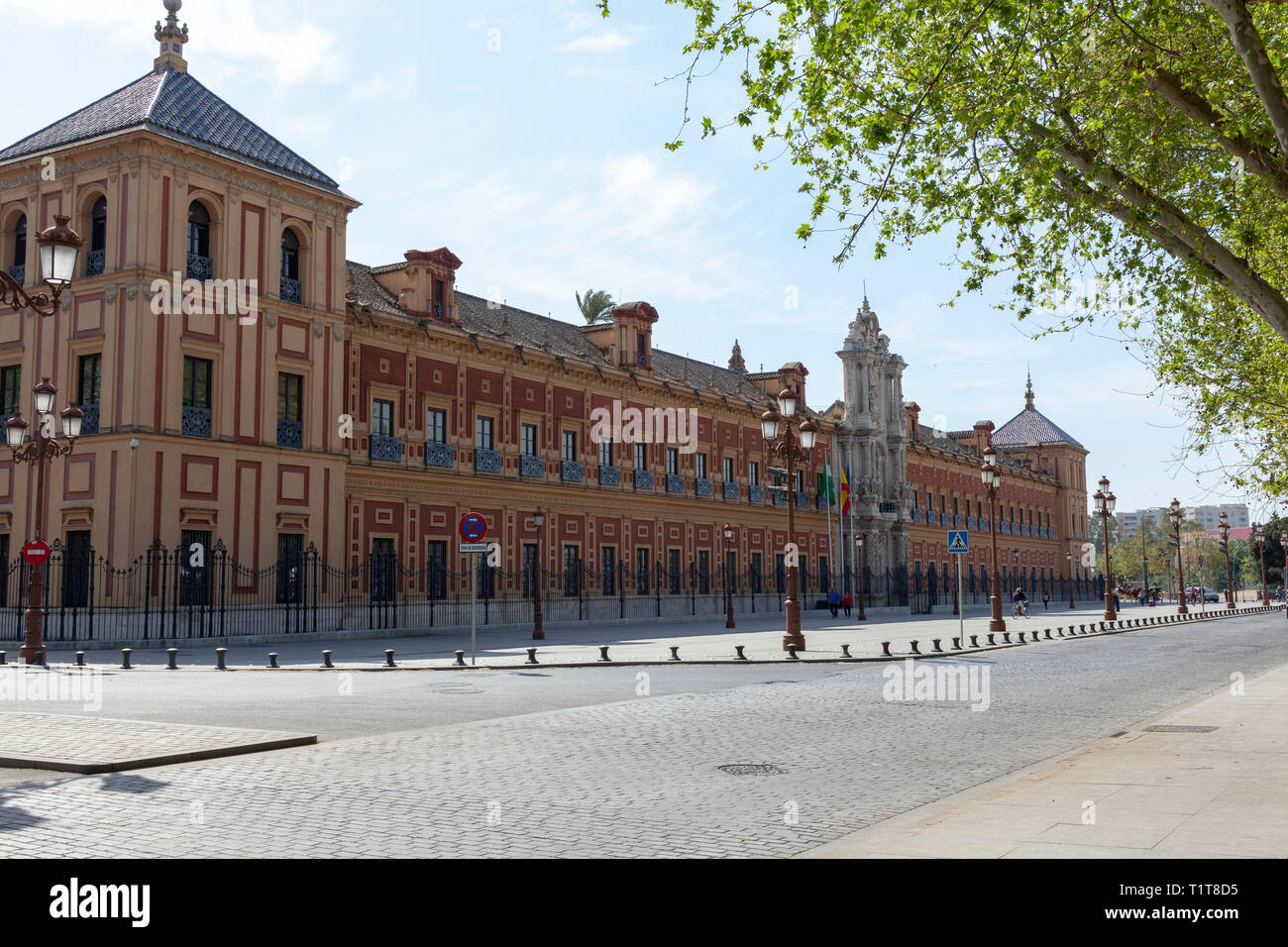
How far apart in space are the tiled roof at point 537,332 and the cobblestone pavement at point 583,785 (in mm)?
24237

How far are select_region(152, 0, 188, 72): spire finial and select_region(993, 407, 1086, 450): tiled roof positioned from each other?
71.6m

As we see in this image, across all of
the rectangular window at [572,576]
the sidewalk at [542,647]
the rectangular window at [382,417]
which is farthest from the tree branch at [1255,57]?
the rectangular window at [572,576]

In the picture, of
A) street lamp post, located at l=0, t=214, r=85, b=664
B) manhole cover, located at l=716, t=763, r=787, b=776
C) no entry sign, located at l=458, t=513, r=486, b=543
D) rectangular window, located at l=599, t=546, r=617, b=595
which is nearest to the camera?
manhole cover, located at l=716, t=763, r=787, b=776

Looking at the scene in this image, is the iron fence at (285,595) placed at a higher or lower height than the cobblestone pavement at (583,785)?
higher

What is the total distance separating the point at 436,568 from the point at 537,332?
40.8ft

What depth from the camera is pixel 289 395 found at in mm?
30047

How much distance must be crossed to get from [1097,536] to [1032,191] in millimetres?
188649

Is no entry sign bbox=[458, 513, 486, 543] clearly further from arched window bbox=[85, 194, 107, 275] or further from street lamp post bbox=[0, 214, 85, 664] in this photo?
arched window bbox=[85, 194, 107, 275]

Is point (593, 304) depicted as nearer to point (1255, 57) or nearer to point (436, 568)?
point (436, 568)

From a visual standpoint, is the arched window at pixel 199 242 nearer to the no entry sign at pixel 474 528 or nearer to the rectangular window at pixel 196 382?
the rectangular window at pixel 196 382

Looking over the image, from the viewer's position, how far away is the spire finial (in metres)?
30.2

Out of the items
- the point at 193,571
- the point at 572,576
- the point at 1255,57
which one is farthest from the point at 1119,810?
the point at 572,576

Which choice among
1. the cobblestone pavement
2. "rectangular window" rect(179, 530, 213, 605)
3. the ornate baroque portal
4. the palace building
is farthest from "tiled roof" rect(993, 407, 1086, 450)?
the cobblestone pavement

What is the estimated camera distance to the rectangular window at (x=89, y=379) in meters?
27.1
